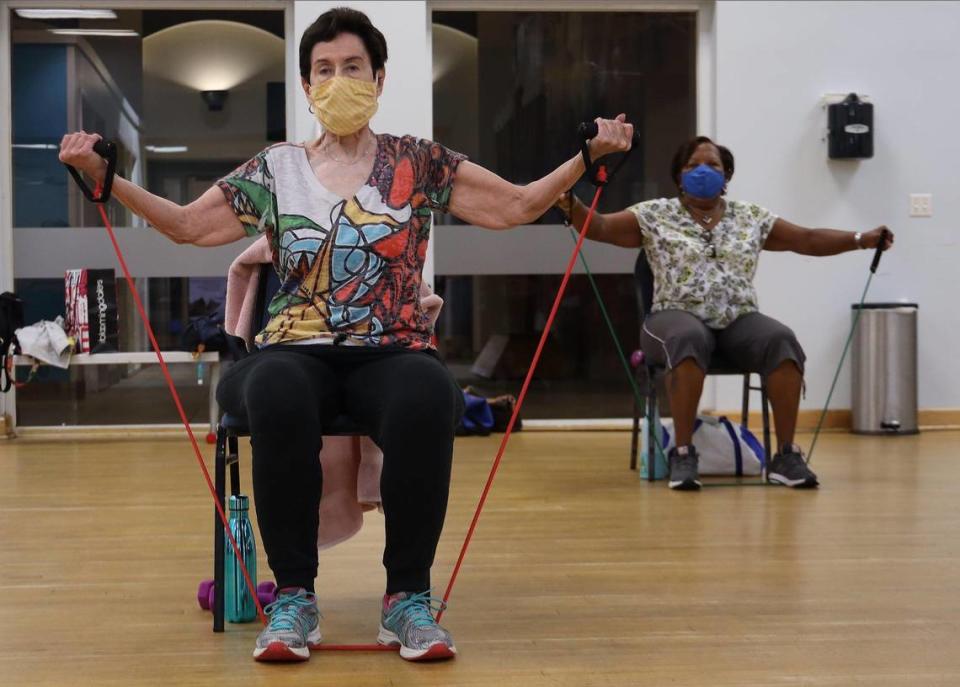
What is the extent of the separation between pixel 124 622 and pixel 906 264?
4.50 meters

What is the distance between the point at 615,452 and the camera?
16.6ft

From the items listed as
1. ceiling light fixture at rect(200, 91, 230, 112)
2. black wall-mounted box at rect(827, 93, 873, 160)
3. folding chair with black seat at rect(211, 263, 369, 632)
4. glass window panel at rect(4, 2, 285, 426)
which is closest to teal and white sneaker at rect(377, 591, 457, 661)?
folding chair with black seat at rect(211, 263, 369, 632)

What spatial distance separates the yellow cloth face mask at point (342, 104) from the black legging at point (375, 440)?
432mm

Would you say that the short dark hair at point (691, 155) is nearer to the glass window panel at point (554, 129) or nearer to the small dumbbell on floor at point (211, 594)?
the glass window panel at point (554, 129)

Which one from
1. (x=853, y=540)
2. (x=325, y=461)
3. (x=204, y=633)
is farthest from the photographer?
(x=853, y=540)

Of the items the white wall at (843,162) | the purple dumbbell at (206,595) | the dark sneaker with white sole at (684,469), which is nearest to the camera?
the purple dumbbell at (206,595)

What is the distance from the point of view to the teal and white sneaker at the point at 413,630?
2045mm

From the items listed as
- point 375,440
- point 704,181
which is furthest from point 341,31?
point 704,181

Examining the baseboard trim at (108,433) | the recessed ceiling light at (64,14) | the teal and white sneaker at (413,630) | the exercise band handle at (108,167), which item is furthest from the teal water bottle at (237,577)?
the recessed ceiling light at (64,14)

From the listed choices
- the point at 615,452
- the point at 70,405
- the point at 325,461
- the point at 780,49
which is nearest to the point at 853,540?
the point at 325,461

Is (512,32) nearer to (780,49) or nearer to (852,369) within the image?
(780,49)

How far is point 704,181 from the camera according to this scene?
4195 mm

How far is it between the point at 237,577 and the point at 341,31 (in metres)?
1.01

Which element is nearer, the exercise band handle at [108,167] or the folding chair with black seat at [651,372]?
the exercise band handle at [108,167]
